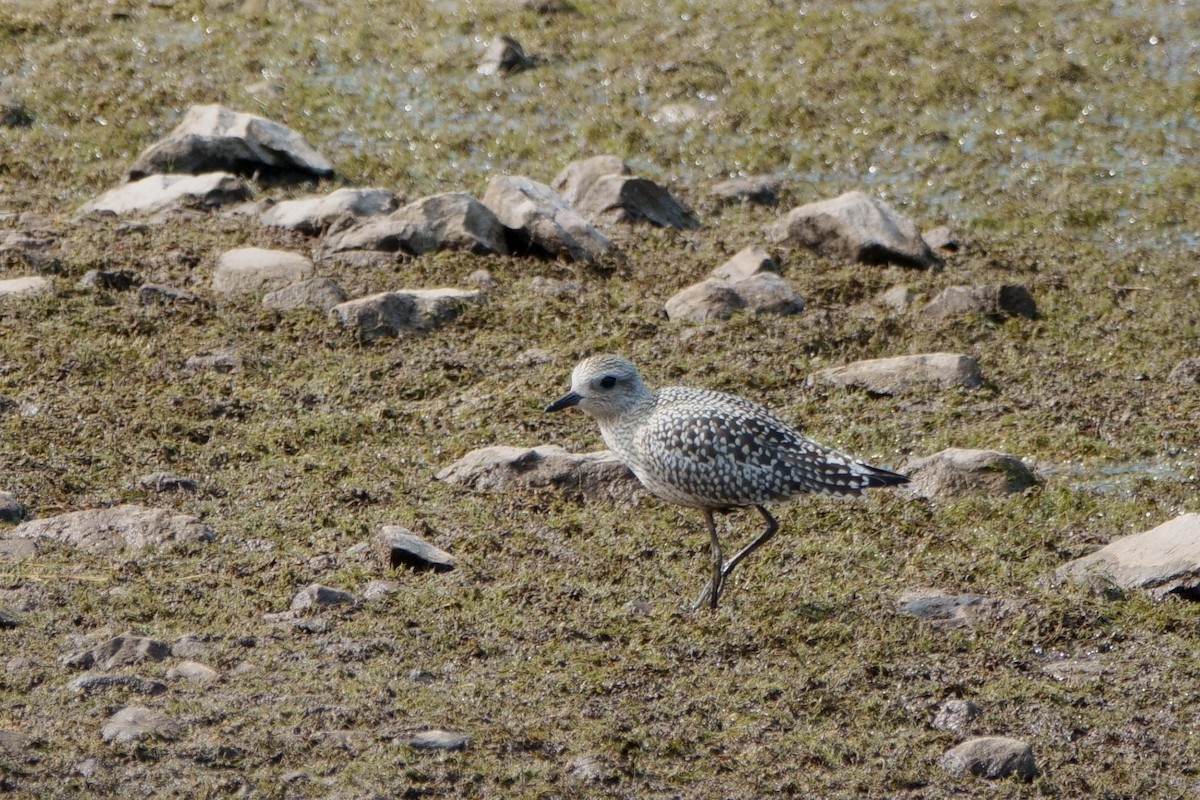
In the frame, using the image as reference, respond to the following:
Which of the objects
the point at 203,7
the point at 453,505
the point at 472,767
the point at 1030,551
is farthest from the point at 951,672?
the point at 203,7

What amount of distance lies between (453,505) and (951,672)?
261 centimetres

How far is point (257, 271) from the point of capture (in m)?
11.1

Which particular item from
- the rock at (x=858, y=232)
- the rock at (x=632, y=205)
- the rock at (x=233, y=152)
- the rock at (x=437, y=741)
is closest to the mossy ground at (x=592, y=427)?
the rock at (x=437, y=741)

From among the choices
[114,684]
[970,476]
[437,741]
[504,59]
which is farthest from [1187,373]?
[504,59]

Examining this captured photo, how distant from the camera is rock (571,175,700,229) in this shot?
491 inches

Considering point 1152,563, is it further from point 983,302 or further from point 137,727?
point 137,727

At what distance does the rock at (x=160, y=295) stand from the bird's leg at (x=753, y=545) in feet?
14.3

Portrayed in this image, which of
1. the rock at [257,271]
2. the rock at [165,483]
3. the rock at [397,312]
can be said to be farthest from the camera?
the rock at [257,271]

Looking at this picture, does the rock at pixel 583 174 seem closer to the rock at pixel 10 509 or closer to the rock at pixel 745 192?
the rock at pixel 745 192

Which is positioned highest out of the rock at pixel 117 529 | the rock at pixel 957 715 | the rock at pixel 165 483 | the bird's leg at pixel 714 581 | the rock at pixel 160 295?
the rock at pixel 957 715

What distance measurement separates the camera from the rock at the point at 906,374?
10.1m

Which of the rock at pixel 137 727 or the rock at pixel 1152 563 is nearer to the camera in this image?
the rock at pixel 137 727

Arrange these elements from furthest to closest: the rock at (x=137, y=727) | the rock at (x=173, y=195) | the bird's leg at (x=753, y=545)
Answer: the rock at (x=173, y=195) < the bird's leg at (x=753, y=545) < the rock at (x=137, y=727)

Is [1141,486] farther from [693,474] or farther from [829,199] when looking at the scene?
[829,199]
